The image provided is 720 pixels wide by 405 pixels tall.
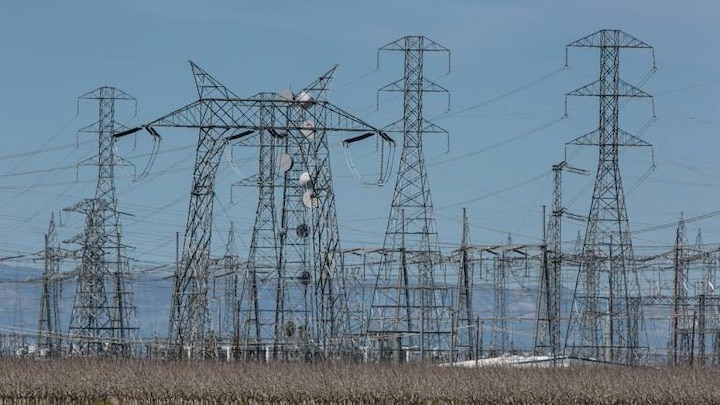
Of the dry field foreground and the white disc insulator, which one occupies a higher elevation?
the white disc insulator

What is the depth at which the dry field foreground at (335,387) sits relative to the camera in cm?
6594

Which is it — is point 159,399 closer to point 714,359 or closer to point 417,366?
point 417,366

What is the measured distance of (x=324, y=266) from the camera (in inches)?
3081

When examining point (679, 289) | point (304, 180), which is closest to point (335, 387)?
point (304, 180)

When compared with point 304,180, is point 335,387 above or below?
below

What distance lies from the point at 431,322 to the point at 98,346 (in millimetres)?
21707

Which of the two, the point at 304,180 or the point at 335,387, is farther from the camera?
the point at 304,180

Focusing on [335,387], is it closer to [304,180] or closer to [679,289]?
[304,180]

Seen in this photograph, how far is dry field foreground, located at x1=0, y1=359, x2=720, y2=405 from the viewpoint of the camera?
216ft

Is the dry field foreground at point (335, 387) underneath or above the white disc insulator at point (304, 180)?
underneath

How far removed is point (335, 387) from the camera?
6738 cm

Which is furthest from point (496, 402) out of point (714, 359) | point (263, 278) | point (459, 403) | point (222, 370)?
point (714, 359)

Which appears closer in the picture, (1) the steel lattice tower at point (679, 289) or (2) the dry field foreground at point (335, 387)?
(2) the dry field foreground at point (335, 387)

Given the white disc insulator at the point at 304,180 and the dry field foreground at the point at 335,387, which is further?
the white disc insulator at the point at 304,180
